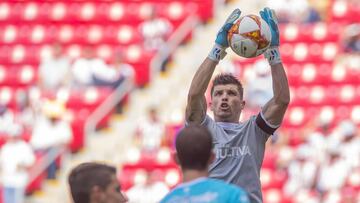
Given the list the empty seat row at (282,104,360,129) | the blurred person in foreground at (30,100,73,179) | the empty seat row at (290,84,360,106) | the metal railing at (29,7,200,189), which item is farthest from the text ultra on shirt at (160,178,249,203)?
the empty seat row at (290,84,360,106)

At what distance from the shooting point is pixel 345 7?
2000cm

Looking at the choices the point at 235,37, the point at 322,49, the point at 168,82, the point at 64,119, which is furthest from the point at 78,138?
the point at 235,37

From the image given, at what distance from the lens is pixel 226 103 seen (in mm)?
8250

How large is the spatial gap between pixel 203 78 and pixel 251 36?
38cm

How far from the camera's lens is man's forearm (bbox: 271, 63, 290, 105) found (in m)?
8.25

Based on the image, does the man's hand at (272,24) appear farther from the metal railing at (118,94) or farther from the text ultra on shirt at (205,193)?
the metal railing at (118,94)

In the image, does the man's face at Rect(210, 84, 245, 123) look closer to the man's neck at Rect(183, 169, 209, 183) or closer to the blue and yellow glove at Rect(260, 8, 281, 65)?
the blue and yellow glove at Rect(260, 8, 281, 65)

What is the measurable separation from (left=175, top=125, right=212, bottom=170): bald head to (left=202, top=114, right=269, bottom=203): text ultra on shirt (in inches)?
65.1

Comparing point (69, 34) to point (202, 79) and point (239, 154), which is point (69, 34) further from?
point (239, 154)

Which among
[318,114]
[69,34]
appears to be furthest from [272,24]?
[69,34]

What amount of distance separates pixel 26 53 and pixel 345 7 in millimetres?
4611

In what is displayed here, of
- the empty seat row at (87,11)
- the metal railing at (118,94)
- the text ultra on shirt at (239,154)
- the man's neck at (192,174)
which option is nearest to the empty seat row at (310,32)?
the metal railing at (118,94)

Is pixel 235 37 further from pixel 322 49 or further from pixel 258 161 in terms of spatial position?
pixel 322 49

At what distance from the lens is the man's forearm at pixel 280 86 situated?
8.25 m
